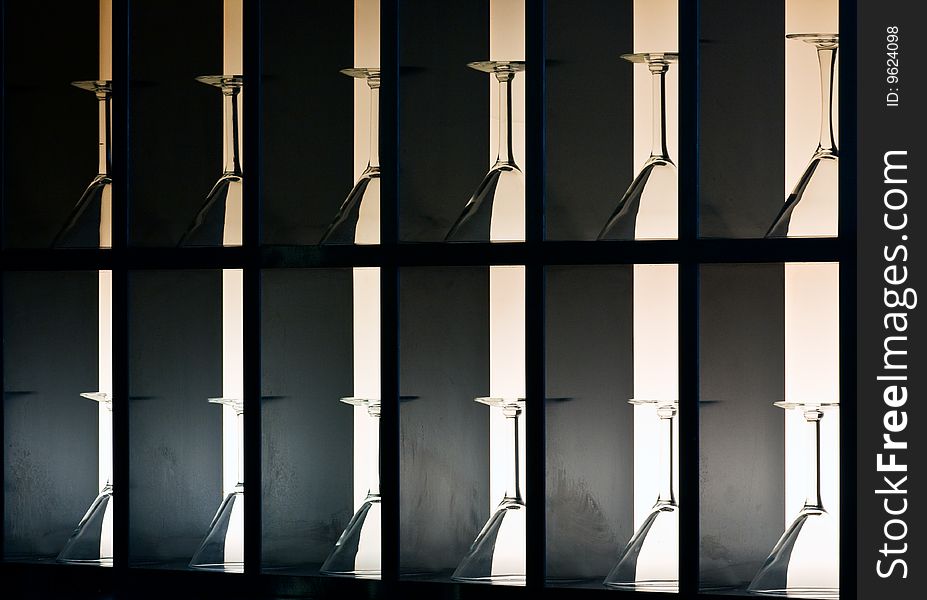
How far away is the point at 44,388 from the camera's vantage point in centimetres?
176

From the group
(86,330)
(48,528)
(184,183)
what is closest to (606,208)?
(184,183)

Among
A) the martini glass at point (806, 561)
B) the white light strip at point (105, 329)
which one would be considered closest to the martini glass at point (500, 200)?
the martini glass at point (806, 561)

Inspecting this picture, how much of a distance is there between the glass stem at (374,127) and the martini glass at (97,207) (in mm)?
393

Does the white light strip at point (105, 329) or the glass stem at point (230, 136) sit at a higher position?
the glass stem at point (230, 136)

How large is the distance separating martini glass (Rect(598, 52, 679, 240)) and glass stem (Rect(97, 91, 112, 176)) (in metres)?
0.76

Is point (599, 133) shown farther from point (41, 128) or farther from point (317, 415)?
point (41, 128)

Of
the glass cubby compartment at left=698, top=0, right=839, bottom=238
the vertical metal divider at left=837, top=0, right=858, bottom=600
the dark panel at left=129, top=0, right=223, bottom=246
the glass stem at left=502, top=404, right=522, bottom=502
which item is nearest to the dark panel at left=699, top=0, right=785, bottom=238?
the glass cubby compartment at left=698, top=0, right=839, bottom=238

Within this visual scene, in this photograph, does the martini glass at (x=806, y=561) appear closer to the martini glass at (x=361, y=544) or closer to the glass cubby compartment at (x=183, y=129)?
the martini glass at (x=361, y=544)

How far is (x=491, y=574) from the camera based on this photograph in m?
1.51

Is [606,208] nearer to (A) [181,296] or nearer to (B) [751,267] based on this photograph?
(B) [751,267]

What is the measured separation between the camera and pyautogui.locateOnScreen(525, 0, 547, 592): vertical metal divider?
1.47m

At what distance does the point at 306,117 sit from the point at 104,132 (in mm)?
342

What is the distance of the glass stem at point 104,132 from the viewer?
5.71 feet
